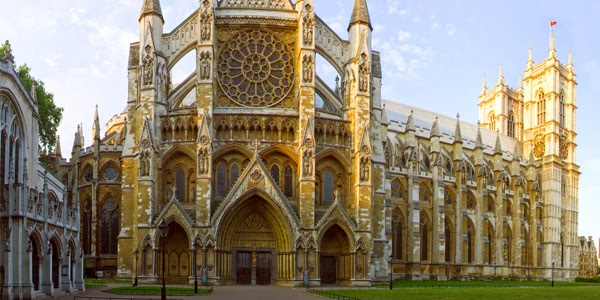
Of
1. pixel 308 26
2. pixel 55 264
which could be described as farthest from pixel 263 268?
pixel 308 26

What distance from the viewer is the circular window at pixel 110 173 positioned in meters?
62.6

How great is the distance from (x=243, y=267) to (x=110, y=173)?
18.1 m

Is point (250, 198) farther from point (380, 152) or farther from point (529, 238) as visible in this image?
point (529, 238)

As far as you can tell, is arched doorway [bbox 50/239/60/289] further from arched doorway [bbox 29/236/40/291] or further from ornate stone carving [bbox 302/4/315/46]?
ornate stone carving [bbox 302/4/315/46]

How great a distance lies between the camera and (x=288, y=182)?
53.4m

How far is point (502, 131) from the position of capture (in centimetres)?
10469

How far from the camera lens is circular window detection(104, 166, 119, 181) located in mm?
62625

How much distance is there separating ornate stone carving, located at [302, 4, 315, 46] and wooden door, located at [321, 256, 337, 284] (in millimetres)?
16330

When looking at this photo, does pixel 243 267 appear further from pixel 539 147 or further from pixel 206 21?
pixel 539 147

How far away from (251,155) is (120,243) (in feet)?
38.2

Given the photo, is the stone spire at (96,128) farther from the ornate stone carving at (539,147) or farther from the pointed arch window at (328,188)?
the ornate stone carving at (539,147)

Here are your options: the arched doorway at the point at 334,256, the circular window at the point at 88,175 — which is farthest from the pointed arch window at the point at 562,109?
the circular window at the point at 88,175

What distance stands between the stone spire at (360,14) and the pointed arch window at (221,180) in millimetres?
15408

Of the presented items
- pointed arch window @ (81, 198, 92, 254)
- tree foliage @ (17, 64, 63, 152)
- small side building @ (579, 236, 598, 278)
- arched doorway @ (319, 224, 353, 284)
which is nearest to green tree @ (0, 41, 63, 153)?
tree foliage @ (17, 64, 63, 152)
